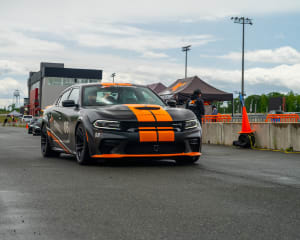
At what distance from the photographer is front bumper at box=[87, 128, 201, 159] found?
26.9 feet

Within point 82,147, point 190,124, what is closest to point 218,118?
point 190,124

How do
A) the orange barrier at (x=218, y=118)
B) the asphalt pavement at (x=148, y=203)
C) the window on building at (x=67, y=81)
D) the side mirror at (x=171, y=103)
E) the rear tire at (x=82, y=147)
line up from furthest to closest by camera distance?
1. the window on building at (x=67, y=81)
2. the orange barrier at (x=218, y=118)
3. the side mirror at (x=171, y=103)
4. the rear tire at (x=82, y=147)
5. the asphalt pavement at (x=148, y=203)

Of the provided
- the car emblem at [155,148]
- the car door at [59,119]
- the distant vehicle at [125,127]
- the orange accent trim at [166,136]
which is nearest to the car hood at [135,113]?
the distant vehicle at [125,127]

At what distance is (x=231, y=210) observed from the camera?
185 inches

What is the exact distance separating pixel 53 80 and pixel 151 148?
125 meters

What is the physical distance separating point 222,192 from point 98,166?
3.26 meters

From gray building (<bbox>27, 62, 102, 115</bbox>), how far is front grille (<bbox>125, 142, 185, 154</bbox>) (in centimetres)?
12046

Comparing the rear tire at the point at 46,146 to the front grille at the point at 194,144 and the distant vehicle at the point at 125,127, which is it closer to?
the distant vehicle at the point at 125,127

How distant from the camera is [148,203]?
504 cm

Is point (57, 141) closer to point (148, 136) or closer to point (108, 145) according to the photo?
point (108, 145)

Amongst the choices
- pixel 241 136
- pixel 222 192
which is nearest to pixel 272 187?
pixel 222 192

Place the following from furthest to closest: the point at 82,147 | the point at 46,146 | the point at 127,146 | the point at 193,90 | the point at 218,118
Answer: the point at 193,90 < the point at 218,118 < the point at 46,146 < the point at 82,147 < the point at 127,146

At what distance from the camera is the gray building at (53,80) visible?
12988cm

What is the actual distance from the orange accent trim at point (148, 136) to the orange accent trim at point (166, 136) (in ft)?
0.28
